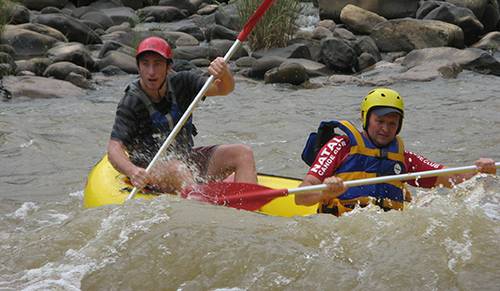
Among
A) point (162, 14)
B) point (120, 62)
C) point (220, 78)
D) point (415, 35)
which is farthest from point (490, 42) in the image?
point (220, 78)

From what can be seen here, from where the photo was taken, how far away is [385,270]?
4.13 meters

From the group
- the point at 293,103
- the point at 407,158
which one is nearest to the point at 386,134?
the point at 407,158

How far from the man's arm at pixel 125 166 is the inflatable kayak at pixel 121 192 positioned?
123 mm

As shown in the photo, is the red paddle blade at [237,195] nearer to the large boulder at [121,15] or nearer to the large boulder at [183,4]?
the large boulder at [121,15]

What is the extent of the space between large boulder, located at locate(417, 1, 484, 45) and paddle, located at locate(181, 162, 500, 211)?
11.5 metres

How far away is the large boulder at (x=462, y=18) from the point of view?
52.3ft

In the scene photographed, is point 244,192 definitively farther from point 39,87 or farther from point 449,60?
point 449,60

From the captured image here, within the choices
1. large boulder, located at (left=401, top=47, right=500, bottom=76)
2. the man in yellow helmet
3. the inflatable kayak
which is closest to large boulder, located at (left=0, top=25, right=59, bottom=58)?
large boulder, located at (left=401, top=47, right=500, bottom=76)

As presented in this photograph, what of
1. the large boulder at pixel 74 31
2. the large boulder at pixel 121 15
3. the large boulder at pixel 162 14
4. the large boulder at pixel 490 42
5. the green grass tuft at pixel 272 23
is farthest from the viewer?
the large boulder at pixel 162 14

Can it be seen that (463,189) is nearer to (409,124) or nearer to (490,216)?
(490,216)

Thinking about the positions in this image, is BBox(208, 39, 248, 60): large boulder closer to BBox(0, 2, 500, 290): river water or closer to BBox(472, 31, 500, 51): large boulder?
BBox(472, 31, 500, 51): large boulder

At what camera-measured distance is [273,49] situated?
46.4ft

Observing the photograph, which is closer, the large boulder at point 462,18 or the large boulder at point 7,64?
the large boulder at point 7,64

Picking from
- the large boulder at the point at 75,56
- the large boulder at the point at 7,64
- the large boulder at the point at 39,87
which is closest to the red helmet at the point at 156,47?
the large boulder at the point at 39,87
